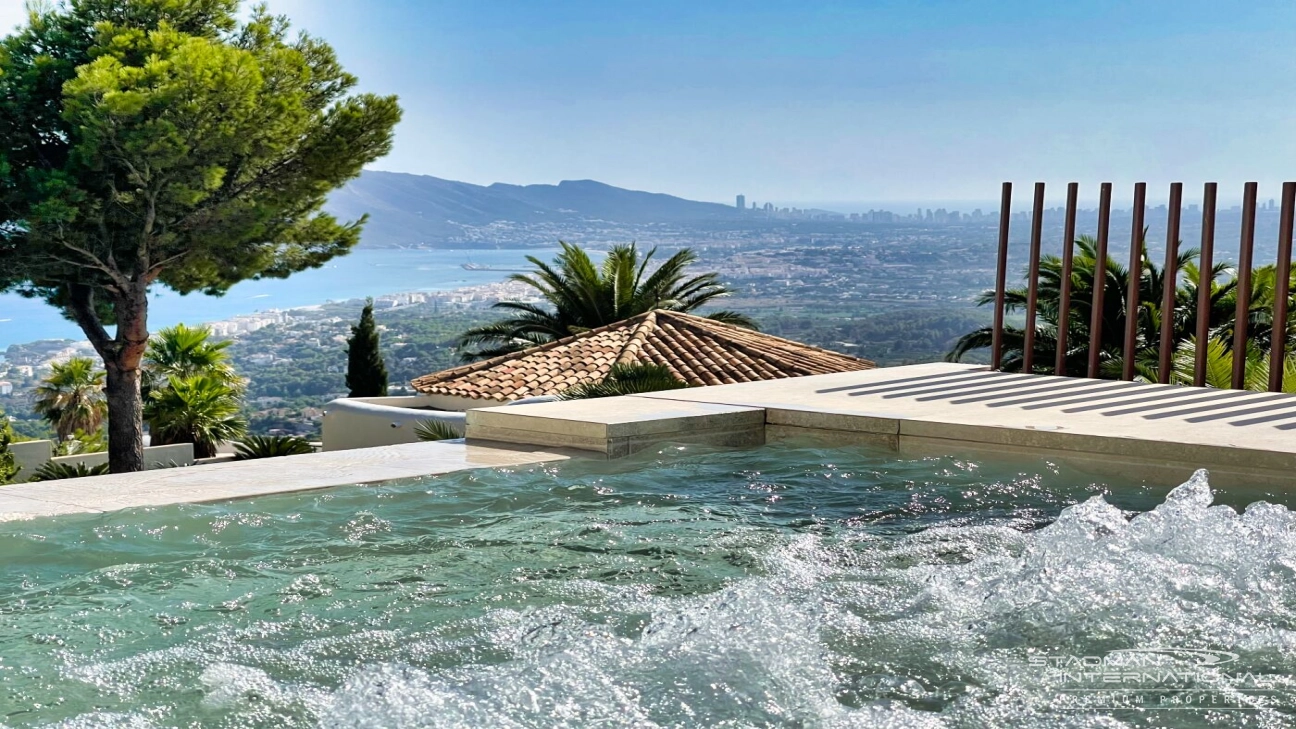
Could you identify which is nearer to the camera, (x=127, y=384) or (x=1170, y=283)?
(x=1170, y=283)

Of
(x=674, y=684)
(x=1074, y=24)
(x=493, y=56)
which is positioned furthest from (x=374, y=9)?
(x=674, y=684)

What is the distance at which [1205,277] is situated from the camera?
9.12 metres

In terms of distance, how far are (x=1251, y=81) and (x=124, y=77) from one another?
190ft

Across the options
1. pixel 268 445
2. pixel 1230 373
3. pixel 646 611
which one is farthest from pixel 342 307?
pixel 646 611

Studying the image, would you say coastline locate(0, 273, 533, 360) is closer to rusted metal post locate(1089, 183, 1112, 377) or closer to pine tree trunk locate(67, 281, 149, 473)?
pine tree trunk locate(67, 281, 149, 473)

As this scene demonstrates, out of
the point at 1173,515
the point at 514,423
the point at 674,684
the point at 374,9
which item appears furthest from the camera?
the point at 374,9

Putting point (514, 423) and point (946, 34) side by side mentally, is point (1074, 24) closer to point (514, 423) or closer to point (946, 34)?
point (946, 34)

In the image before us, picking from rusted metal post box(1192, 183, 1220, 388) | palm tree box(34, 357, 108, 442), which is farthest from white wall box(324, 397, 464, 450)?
palm tree box(34, 357, 108, 442)

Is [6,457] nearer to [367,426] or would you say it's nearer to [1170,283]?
[367,426]

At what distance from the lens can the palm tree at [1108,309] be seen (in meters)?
16.2

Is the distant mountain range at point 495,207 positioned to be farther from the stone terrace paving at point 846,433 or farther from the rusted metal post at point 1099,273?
the stone terrace paving at point 846,433

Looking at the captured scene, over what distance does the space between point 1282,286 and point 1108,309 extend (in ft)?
28.6

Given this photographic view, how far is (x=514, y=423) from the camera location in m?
7.46

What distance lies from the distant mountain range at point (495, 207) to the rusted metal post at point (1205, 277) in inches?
2287
